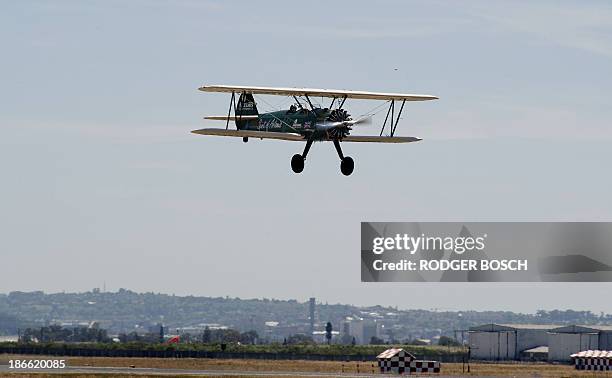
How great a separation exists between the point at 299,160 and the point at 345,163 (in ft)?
8.42

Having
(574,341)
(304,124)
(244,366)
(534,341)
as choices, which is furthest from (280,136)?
(534,341)

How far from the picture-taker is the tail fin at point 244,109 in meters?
77.1

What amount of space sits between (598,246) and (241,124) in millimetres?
40793

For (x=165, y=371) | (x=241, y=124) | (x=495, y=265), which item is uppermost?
(x=241, y=124)

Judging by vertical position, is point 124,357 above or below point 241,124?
below

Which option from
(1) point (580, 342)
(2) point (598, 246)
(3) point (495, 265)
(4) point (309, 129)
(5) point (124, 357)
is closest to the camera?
(4) point (309, 129)

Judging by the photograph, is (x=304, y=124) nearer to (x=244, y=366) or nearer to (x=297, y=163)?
(x=297, y=163)

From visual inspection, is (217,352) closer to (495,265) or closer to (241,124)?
(495,265)

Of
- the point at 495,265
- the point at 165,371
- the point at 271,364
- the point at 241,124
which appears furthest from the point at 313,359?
the point at 241,124

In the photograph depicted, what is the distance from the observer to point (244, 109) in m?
77.6

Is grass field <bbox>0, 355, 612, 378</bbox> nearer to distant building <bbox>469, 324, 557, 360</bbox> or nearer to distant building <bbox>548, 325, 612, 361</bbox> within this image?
distant building <bbox>548, 325, 612, 361</bbox>

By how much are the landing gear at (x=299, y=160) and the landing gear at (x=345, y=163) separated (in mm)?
1481

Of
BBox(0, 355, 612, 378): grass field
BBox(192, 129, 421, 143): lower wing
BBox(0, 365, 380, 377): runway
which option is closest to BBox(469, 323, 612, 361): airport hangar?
BBox(0, 355, 612, 378): grass field

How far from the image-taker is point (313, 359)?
122 metres
